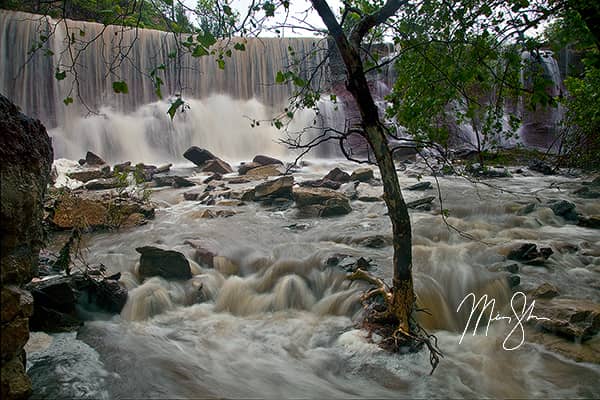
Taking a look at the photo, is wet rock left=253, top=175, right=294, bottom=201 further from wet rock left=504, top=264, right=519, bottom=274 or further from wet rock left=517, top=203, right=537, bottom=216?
wet rock left=504, top=264, right=519, bottom=274

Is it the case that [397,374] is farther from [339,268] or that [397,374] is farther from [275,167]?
[275,167]

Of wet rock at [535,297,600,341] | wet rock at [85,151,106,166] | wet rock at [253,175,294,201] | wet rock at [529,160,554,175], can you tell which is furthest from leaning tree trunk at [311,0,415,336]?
wet rock at [85,151,106,166]

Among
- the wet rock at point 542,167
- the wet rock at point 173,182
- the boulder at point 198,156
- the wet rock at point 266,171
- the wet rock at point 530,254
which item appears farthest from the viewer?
the boulder at point 198,156

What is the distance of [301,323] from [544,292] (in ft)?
9.21

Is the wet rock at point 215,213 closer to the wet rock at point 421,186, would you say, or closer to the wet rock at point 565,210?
the wet rock at point 421,186

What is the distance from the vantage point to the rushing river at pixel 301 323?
352 cm

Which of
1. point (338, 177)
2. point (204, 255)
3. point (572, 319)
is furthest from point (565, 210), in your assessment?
point (204, 255)

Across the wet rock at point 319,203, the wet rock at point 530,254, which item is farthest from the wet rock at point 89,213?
the wet rock at point 530,254

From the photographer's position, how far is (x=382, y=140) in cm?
353

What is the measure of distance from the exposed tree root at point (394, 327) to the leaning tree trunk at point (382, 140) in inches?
0.5

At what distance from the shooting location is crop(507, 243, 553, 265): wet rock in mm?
6008

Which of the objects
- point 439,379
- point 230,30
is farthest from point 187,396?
point 230,30

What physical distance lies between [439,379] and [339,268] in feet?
8.19

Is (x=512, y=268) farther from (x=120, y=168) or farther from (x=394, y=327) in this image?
(x=120, y=168)
